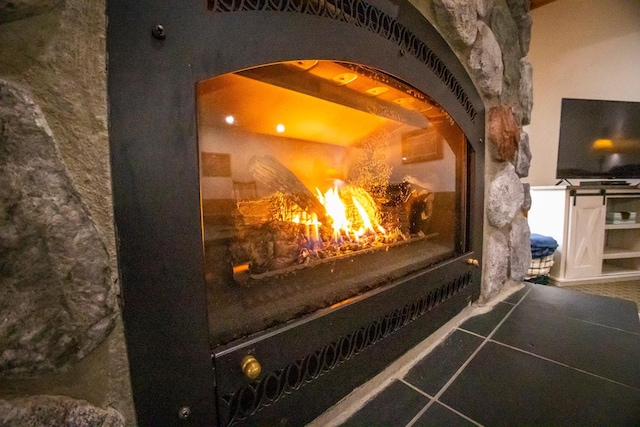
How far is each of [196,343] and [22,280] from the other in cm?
19

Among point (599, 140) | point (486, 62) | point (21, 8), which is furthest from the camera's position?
point (599, 140)

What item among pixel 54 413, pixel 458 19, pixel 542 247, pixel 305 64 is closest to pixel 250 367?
pixel 54 413

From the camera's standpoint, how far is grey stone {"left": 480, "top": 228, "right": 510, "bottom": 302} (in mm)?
975

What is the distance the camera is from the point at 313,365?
1.60 feet

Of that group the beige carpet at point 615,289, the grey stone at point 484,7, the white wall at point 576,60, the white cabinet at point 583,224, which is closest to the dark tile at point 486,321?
the grey stone at point 484,7

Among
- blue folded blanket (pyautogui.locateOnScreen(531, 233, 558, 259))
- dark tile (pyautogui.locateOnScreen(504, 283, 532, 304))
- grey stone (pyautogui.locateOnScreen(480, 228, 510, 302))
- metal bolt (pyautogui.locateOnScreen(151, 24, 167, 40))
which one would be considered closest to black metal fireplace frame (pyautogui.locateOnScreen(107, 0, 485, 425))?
metal bolt (pyautogui.locateOnScreen(151, 24, 167, 40))

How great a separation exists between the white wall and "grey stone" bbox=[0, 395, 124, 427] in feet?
9.97

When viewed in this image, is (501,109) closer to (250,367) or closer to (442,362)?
(442,362)

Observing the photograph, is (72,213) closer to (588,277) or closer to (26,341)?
(26,341)

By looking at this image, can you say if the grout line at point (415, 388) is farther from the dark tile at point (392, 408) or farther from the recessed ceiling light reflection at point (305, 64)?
the recessed ceiling light reflection at point (305, 64)

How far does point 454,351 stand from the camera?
2.33 feet

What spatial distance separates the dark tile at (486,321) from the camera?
2.66 feet

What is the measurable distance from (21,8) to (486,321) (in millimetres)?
1164

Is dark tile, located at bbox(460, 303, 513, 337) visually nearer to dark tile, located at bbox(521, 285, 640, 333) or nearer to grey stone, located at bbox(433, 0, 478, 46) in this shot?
dark tile, located at bbox(521, 285, 640, 333)
